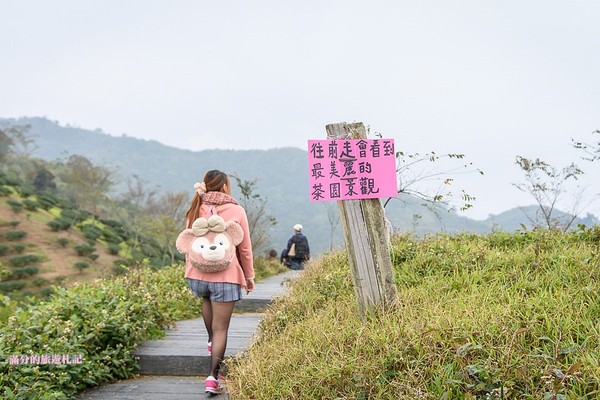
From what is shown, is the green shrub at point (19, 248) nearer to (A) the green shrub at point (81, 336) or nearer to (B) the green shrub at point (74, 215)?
(B) the green shrub at point (74, 215)

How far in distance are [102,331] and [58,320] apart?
1.25 feet

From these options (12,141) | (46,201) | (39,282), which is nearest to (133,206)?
(12,141)

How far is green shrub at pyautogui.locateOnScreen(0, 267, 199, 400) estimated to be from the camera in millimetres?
4262

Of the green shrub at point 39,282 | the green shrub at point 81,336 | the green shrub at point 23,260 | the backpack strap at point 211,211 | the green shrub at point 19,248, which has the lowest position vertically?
the green shrub at point 39,282

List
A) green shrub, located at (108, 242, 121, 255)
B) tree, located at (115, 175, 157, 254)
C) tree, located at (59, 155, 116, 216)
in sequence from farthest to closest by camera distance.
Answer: tree, located at (115, 175, 157, 254), tree, located at (59, 155, 116, 216), green shrub, located at (108, 242, 121, 255)

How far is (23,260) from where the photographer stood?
30156mm

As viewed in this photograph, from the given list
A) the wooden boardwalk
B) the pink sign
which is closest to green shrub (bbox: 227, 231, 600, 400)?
the wooden boardwalk

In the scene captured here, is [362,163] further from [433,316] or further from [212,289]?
[212,289]

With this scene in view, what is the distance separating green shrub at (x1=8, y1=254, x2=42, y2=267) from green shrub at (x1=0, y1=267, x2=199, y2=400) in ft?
87.3

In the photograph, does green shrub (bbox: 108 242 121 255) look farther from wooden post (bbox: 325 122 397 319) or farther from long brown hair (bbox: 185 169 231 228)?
wooden post (bbox: 325 122 397 319)

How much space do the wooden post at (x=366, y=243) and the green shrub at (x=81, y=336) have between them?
2.24m

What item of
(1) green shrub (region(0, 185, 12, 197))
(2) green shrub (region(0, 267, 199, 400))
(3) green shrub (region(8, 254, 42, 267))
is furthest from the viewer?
(1) green shrub (region(0, 185, 12, 197))

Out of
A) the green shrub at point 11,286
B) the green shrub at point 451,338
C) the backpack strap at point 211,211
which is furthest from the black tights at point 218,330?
the green shrub at point 11,286

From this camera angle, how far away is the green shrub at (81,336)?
14.0ft
